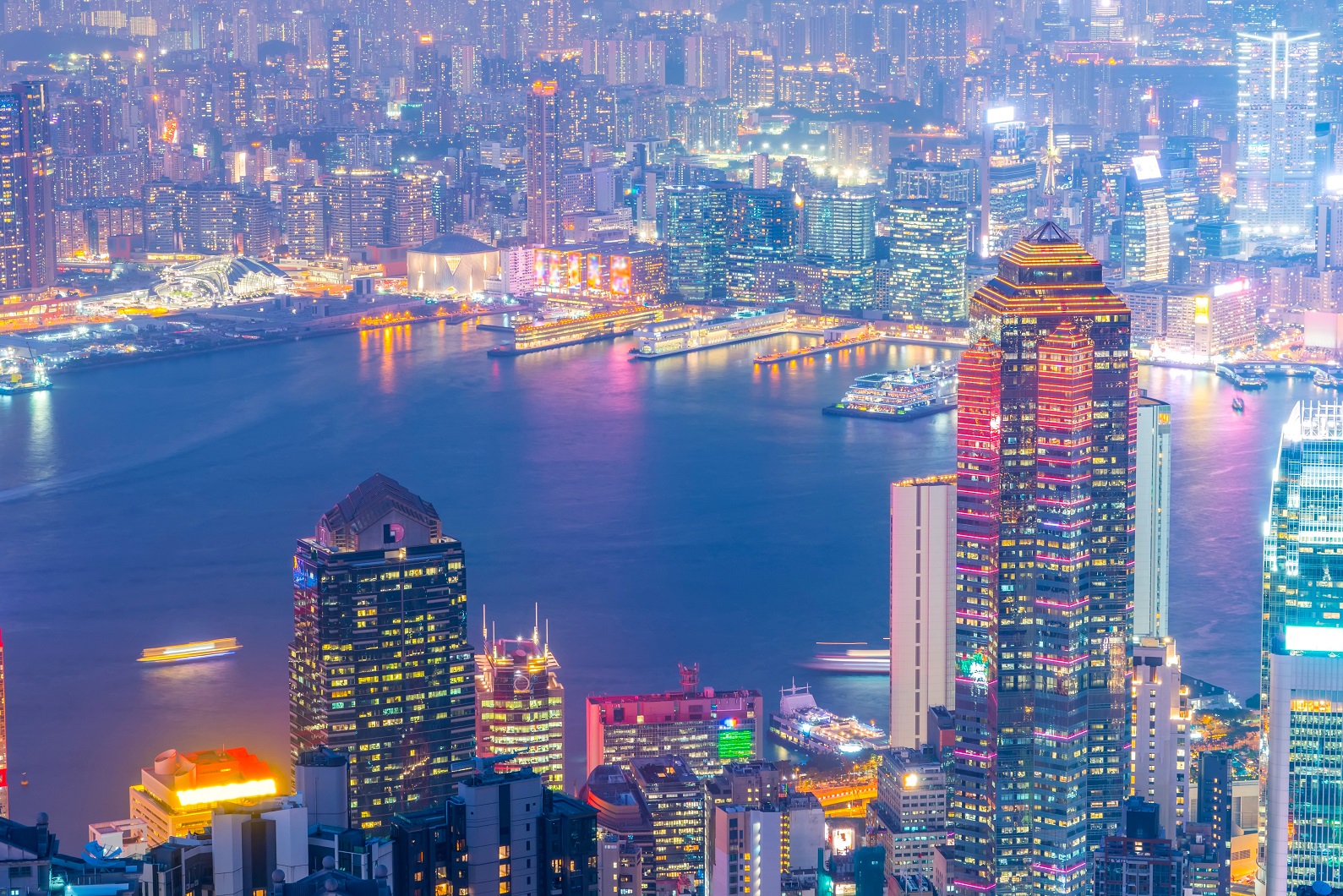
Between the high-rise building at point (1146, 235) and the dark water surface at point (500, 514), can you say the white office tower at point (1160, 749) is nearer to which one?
the dark water surface at point (500, 514)

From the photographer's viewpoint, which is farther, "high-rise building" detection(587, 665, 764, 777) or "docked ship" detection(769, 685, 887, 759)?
"docked ship" detection(769, 685, 887, 759)

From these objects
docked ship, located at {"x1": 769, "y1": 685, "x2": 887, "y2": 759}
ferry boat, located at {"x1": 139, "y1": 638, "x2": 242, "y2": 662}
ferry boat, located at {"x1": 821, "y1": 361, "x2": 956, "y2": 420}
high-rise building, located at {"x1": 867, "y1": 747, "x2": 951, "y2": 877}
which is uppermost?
ferry boat, located at {"x1": 821, "y1": 361, "x2": 956, "y2": 420}

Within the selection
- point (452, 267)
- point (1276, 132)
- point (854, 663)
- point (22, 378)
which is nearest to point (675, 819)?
point (854, 663)

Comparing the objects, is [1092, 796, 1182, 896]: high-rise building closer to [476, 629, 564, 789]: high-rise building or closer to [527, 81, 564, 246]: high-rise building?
[476, 629, 564, 789]: high-rise building

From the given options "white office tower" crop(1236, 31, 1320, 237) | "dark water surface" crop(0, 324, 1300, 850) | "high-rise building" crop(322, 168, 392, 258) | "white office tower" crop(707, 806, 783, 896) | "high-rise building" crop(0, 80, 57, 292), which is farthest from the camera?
"white office tower" crop(1236, 31, 1320, 237)

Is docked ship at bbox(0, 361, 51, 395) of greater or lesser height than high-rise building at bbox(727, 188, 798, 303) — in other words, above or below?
below

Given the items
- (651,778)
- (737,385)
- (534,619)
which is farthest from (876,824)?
(737,385)

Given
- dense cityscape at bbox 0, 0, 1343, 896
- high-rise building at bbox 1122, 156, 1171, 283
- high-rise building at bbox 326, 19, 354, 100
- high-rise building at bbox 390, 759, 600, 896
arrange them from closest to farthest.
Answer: high-rise building at bbox 390, 759, 600, 896 < dense cityscape at bbox 0, 0, 1343, 896 < high-rise building at bbox 1122, 156, 1171, 283 < high-rise building at bbox 326, 19, 354, 100

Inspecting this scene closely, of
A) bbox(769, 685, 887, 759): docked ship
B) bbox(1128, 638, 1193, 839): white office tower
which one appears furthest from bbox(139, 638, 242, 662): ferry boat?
bbox(1128, 638, 1193, 839): white office tower

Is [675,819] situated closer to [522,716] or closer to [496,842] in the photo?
[522,716]
